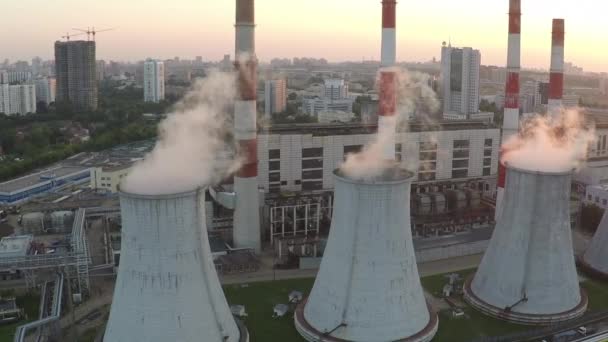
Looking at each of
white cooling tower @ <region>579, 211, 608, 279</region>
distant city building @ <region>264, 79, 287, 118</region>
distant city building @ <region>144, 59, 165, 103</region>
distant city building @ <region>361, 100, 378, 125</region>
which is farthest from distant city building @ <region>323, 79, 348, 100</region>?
white cooling tower @ <region>579, 211, 608, 279</region>

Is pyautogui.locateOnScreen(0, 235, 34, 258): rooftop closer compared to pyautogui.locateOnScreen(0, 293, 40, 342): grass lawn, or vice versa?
pyautogui.locateOnScreen(0, 293, 40, 342): grass lawn

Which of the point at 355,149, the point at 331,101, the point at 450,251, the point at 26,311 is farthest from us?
the point at 331,101

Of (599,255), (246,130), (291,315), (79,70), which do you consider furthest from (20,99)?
(599,255)

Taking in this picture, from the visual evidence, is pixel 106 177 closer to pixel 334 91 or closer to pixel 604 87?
pixel 334 91

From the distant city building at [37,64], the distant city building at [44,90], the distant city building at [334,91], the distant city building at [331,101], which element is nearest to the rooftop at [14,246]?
the distant city building at [331,101]

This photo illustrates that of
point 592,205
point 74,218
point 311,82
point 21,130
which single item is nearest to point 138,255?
point 74,218

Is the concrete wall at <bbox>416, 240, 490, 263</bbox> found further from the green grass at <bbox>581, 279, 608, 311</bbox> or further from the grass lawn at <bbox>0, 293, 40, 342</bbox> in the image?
the grass lawn at <bbox>0, 293, 40, 342</bbox>
